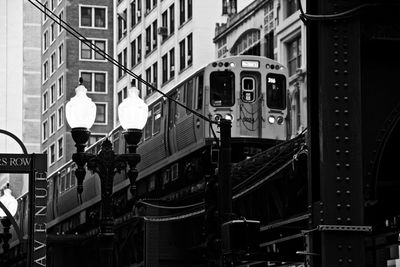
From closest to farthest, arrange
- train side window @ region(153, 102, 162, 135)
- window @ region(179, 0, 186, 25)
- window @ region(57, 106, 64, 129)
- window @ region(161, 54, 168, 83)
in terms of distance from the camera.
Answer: train side window @ region(153, 102, 162, 135), window @ region(179, 0, 186, 25), window @ region(161, 54, 168, 83), window @ region(57, 106, 64, 129)

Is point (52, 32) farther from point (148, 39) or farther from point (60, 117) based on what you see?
point (148, 39)

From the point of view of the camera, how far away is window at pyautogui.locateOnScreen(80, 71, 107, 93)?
372 feet

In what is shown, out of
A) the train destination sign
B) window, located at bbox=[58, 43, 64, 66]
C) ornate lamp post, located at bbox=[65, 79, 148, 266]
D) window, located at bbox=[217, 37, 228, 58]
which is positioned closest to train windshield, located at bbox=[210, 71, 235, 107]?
ornate lamp post, located at bbox=[65, 79, 148, 266]

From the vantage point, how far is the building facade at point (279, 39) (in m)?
62.1

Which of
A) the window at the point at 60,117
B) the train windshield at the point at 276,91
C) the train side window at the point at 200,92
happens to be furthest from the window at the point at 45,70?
the train side window at the point at 200,92

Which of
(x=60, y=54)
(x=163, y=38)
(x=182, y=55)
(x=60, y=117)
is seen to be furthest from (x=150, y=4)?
(x=60, y=117)

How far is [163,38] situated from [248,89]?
44.7m

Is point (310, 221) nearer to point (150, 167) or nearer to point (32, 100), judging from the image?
point (150, 167)

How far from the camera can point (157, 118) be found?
4844 cm

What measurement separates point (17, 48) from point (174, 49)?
64.8 meters

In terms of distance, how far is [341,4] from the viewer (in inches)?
441

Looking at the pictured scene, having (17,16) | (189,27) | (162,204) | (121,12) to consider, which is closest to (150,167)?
(162,204)

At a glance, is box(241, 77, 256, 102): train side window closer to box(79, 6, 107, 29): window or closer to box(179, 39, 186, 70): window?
box(179, 39, 186, 70): window

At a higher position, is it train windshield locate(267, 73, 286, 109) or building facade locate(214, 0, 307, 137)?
building facade locate(214, 0, 307, 137)
